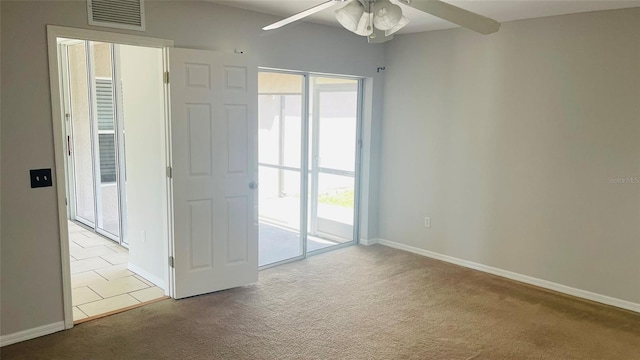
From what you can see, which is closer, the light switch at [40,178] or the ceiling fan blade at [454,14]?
the ceiling fan blade at [454,14]

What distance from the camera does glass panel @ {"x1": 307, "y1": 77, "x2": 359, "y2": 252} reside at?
5.31m

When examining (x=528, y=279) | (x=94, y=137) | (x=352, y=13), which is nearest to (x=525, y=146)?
(x=528, y=279)

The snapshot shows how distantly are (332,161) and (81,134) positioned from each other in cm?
344

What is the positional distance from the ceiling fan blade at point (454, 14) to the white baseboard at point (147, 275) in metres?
3.26

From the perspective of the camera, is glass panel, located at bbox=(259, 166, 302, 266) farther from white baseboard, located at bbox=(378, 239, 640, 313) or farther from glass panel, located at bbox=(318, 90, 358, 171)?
white baseboard, located at bbox=(378, 239, 640, 313)

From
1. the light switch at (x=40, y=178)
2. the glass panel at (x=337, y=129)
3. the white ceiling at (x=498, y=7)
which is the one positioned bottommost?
the light switch at (x=40, y=178)

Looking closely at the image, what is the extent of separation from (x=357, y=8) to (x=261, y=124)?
2528mm

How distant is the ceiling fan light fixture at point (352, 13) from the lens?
234 centimetres

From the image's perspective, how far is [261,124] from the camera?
15.5 feet

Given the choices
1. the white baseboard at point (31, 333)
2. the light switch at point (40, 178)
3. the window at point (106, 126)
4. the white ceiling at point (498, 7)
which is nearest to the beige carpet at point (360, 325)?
the white baseboard at point (31, 333)

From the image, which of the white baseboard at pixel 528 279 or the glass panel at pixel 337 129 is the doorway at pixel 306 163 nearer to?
the glass panel at pixel 337 129

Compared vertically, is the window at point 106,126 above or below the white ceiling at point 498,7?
below

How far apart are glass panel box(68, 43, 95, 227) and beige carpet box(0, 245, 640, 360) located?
10.2 ft

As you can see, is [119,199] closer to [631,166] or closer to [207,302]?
[207,302]
